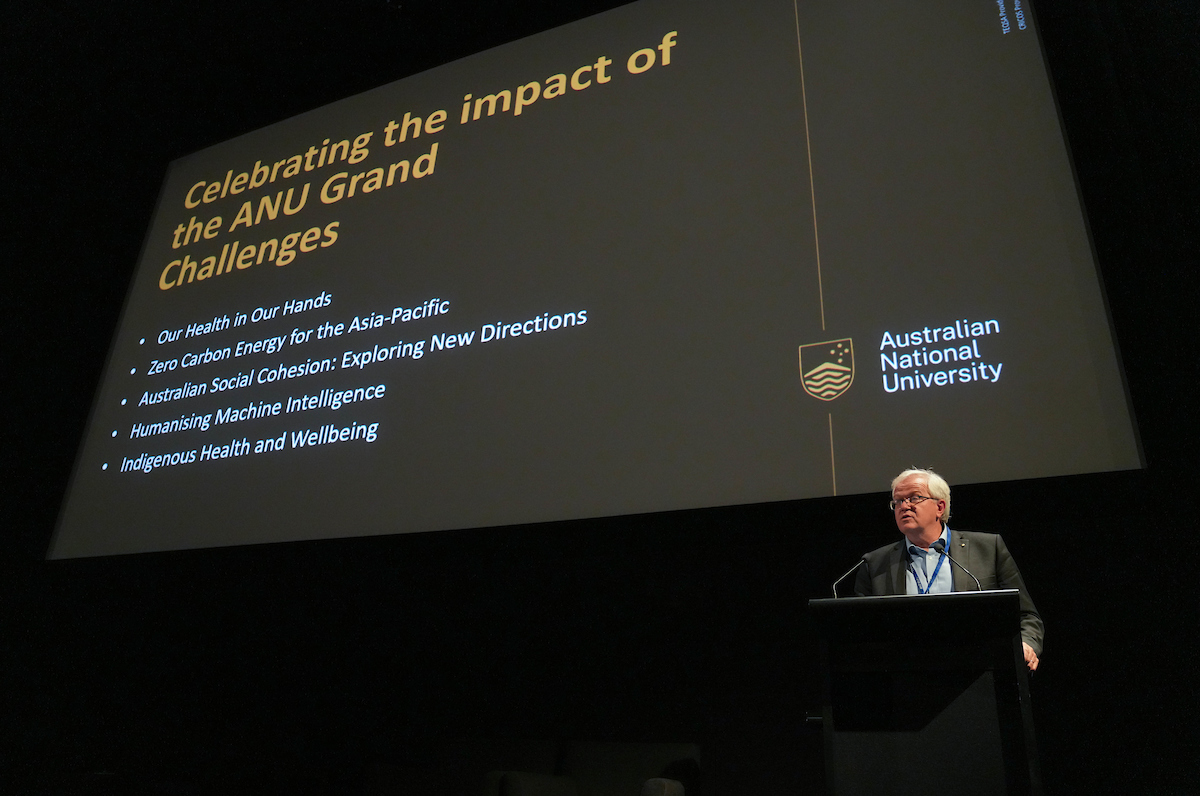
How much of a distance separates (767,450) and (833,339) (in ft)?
1.21

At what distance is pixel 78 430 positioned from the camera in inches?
150

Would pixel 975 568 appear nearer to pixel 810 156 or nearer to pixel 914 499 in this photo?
pixel 914 499

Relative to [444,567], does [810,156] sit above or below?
above

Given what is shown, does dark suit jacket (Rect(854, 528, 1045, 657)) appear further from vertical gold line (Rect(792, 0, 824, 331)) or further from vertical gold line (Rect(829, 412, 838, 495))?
vertical gold line (Rect(792, 0, 824, 331))

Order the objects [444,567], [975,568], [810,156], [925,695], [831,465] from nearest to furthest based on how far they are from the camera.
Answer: [925,695]
[975,568]
[831,465]
[810,156]
[444,567]

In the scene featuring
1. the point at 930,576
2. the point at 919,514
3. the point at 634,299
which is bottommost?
the point at 930,576

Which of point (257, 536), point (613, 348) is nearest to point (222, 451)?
point (257, 536)

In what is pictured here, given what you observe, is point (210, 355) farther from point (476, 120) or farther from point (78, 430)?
point (476, 120)

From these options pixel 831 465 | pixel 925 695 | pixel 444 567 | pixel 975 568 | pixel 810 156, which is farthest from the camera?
pixel 444 567

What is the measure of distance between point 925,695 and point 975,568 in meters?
0.46

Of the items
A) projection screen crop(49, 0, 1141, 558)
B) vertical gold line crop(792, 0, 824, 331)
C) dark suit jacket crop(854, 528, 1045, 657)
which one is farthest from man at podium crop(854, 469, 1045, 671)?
vertical gold line crop(792, 0, 824, 331)

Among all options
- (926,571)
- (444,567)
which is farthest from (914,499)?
(444,567)

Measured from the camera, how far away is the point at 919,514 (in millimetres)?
1955

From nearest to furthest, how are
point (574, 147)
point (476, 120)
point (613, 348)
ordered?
point (613, 348) → point (574, 147) → point (476, 120)
